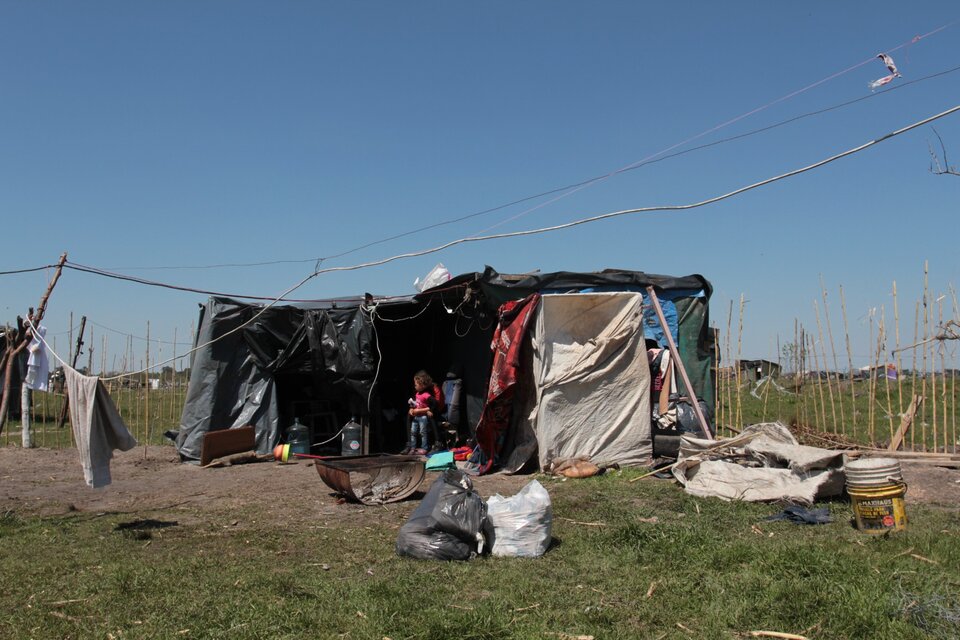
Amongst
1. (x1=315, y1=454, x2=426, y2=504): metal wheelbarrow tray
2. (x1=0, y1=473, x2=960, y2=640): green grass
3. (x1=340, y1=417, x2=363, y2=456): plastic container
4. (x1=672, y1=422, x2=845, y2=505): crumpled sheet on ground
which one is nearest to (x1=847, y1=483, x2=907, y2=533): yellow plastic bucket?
(x1=0, y1=473, x2=960, y2=640): green grass

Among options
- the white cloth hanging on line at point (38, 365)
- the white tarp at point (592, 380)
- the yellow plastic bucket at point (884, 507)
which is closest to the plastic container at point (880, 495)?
the yellow plastic bucket at point (884, 507)

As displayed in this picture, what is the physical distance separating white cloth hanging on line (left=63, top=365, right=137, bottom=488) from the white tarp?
4.81 m

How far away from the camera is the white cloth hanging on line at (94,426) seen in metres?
7.55

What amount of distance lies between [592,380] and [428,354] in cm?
468

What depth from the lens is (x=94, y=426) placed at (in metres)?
7.58

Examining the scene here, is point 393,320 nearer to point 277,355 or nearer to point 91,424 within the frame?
point 277,355

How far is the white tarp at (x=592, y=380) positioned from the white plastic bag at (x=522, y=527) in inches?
150

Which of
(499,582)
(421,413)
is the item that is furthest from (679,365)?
(499,582)

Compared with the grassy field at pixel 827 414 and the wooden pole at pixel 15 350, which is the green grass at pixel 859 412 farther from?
the wooden pole at pixel 15 350

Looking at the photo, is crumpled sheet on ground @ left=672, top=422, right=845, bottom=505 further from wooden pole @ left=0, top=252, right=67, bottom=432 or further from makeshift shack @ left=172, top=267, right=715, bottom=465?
wooden pole @ left=0, top=252, right=67, bottom=432

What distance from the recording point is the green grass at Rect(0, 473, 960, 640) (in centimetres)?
431

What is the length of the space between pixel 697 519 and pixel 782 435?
7.81ft

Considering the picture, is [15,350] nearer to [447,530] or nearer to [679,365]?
[447,530]

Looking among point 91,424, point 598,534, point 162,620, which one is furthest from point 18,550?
point 598,534
